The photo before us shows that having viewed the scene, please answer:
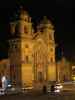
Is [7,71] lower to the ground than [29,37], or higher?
lower

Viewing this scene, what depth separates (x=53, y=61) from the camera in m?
70.2

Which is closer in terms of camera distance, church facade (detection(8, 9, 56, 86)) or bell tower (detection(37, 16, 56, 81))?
church facade (detection(8, 9, 56, 86))

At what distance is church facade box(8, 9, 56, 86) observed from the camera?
205 feet

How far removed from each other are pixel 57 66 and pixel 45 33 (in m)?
7.24

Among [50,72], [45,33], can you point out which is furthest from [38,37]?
[50,72]

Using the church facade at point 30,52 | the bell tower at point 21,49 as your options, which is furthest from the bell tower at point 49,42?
the bell tower at point 21,49

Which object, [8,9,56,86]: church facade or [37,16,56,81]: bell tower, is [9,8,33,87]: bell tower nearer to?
[8,9,56,86]: church facade

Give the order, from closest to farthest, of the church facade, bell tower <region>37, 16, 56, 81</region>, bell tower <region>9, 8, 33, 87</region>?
bell tower <region>9, 8, 33, 87</region>
the church facade
bell tower <region>37, 16, 56, 81</region>

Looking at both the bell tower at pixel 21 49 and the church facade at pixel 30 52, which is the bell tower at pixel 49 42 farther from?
the bell tower at pixel 21 49

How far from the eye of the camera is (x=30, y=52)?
65.3m

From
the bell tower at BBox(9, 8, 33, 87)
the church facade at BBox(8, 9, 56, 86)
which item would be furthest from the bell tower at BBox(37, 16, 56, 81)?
the bell tower at BBox(9, 8, 33, 87)

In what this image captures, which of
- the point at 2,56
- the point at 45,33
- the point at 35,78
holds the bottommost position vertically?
the point at 35,78

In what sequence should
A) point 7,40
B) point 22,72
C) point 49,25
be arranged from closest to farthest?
point 22,72 → point 7,40 → point 49,25

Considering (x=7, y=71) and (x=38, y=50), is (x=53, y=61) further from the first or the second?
(x=7, y=71)
